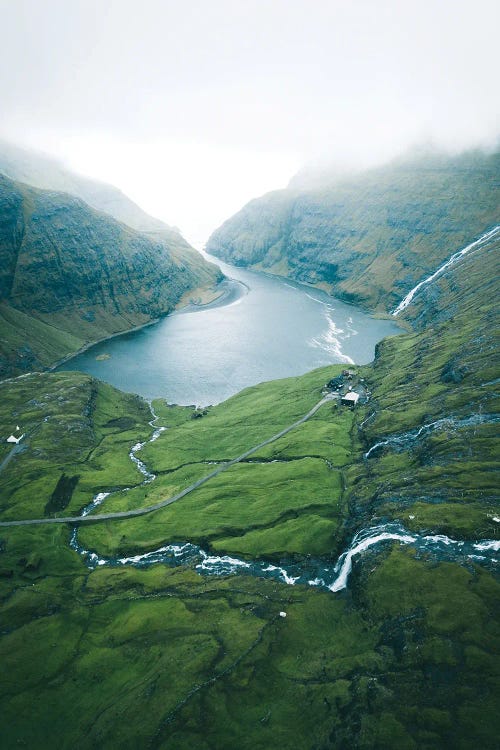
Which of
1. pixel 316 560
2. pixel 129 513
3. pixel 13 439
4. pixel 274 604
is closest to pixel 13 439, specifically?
pixel 13 439

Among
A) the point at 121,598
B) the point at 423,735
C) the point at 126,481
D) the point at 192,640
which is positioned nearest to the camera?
the point at 423,735

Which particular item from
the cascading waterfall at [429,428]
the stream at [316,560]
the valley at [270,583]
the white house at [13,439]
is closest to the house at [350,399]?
the valley at [270,583]

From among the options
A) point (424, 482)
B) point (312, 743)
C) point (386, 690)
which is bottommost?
point (312, 743)

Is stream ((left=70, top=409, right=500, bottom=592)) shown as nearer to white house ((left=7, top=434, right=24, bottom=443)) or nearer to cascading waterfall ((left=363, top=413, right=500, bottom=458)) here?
cascading waterfall ((left=363, top=413, right=500, bottom=458))

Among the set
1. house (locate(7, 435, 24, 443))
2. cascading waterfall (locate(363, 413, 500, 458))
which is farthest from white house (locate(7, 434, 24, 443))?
cascading waterfall (locate(363, 413, 500, 458))

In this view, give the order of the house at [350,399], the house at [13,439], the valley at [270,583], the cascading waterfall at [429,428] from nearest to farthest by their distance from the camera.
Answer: the valley at [270,583] < the cascading waterfall at [429,428] < the house at [13,439] < the house at [350,399]

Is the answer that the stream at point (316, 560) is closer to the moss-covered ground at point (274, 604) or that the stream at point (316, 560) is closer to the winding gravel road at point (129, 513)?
the moss-covered ground at point (274, 604)

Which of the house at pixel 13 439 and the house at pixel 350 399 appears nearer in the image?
the house at pixel 13 439

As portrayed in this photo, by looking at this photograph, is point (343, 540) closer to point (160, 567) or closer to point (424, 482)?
point (424, 482)

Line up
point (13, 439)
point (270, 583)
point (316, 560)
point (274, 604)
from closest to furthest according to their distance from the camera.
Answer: point (274, 604) → point (270, 583) → point (316, 560) → point (13, 439)

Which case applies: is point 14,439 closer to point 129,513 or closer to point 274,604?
point 129,513

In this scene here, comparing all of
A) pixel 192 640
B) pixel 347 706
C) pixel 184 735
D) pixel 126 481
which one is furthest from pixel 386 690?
pixel 126 481
